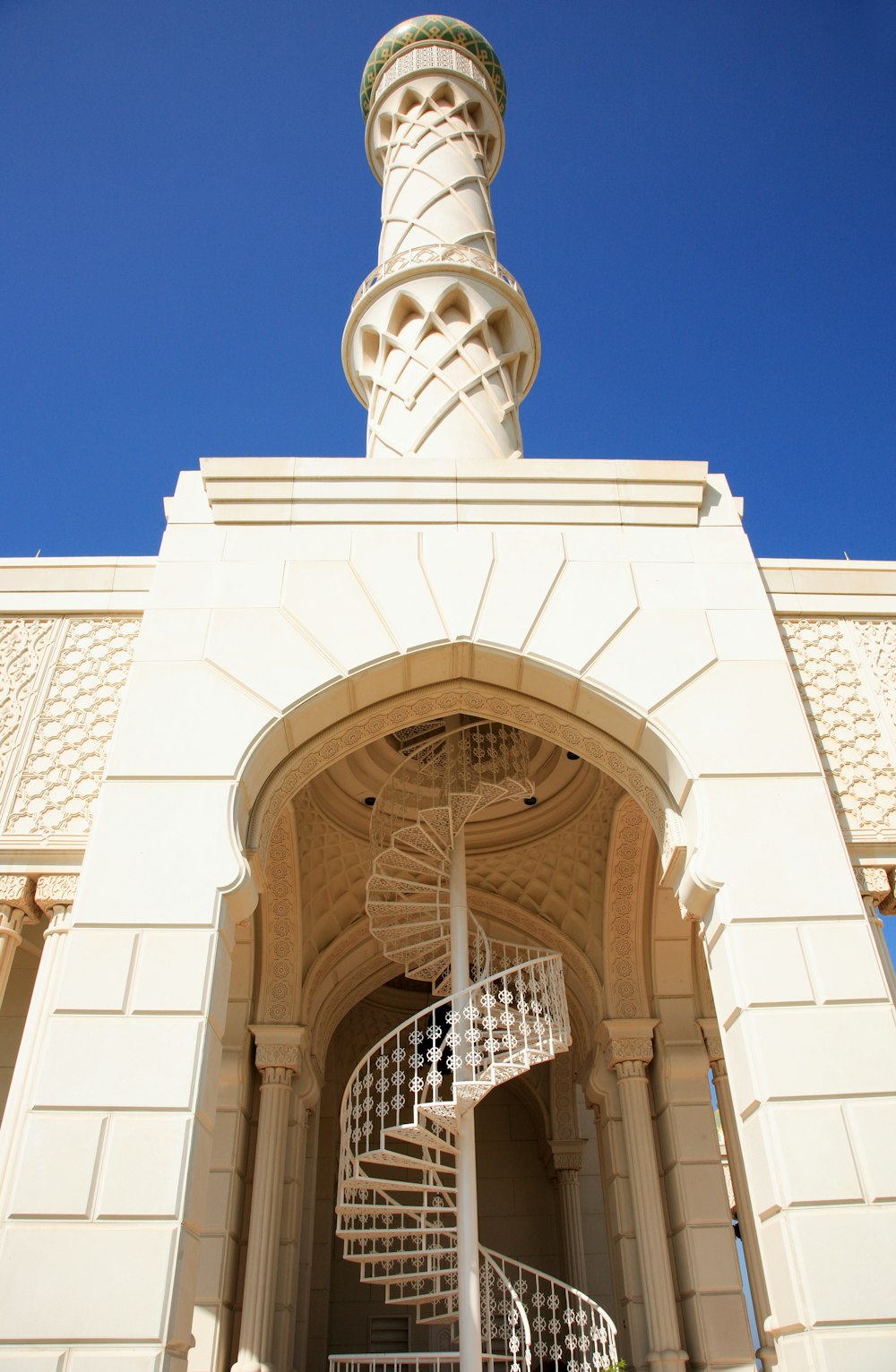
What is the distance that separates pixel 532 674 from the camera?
694 centimetres

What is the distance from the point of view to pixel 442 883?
34.0 ft

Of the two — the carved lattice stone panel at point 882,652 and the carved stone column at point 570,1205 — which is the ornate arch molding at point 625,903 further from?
the carved stone column at point 570,1205

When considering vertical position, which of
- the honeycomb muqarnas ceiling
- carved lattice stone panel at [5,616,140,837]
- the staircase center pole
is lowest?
the staircase center pole

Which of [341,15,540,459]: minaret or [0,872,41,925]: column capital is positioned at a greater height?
[341,15,540,459]: minaret

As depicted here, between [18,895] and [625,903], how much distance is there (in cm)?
620

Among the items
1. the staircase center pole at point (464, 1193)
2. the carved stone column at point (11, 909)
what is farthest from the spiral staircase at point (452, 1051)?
the carved stone column at point (11, 909)

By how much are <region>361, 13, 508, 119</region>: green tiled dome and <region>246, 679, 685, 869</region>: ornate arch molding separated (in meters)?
14.1

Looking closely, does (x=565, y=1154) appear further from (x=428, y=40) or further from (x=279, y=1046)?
(x=428, y=40)

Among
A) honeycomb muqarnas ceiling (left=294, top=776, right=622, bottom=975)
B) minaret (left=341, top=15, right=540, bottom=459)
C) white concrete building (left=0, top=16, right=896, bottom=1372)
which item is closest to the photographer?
white concrete building (left=0, top=16, right=896, bottom=1372)

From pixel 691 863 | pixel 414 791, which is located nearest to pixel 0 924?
pixel 691 863

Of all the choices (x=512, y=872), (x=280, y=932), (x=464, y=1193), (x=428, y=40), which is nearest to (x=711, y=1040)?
(x=512, y=872)

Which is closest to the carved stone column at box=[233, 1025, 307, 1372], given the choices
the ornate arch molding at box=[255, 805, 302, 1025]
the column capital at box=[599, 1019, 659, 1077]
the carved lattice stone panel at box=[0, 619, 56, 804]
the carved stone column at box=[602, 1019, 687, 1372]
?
the ornate arch molding at box=[255, 805, 302, 1025]

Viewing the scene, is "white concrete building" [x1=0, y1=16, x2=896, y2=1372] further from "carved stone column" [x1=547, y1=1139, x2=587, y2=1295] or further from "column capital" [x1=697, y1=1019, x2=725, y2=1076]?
"carved stone column" [x1=547, y1=1139, x2=587, y2=1295]

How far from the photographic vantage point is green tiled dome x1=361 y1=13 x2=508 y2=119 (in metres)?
16.5
